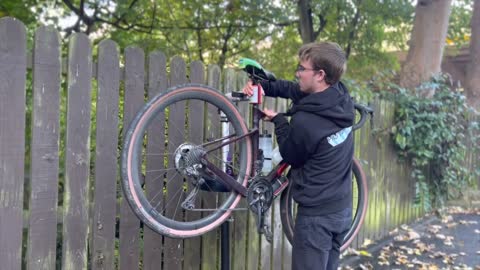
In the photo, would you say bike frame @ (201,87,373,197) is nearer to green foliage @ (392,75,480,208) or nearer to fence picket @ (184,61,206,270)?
fence picket @ (184,61,206,270)

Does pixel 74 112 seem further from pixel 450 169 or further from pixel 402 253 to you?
pixel 450 169

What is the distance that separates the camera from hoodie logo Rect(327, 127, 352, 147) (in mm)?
2703

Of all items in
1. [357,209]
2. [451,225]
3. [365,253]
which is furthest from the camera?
[451,225]

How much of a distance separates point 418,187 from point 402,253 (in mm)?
1165

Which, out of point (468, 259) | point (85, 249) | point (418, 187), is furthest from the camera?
point (418, 187)

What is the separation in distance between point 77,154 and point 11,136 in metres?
0.39

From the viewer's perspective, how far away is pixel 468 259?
201 inches

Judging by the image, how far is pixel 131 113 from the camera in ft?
9.80

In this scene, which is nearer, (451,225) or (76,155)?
(76,155)

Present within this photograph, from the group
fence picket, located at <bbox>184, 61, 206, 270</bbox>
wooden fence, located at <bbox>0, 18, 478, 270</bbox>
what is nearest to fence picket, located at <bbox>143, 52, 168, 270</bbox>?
wooden fence, located at <bbox>0, 18, 478, 270</bbox>

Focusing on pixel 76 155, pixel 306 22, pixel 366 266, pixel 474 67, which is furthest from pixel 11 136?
pixel 474 67

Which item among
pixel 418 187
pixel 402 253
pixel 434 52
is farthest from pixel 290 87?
pixel 434 52

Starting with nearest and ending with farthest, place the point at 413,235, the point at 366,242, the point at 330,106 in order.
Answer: the point at 330,106, the point at 366,242, the point at 413,235

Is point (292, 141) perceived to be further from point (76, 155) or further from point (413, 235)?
point (413, 235)
